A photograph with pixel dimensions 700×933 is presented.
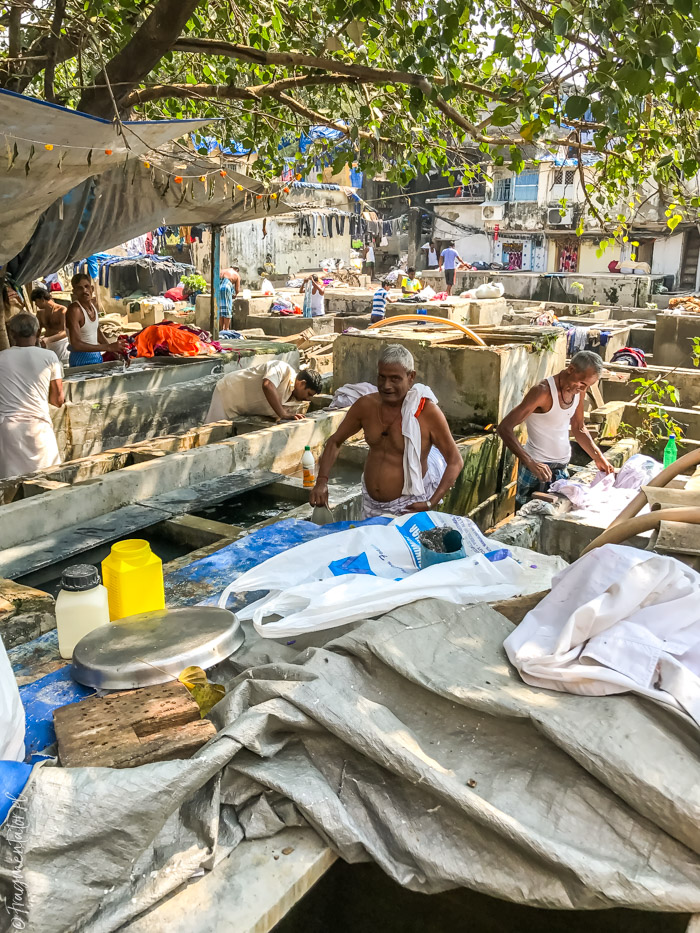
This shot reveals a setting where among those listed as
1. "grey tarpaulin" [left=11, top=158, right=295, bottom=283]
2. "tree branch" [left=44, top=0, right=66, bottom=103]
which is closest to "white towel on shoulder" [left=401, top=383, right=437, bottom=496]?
"tree branch" [left=44, top=0, right=66, bottom=103]

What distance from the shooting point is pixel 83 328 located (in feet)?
27.8

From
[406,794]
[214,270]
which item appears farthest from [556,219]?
[406,794]

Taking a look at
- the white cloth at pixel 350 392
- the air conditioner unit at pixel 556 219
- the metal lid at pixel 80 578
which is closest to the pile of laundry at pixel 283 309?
the white cloth at pixel 350 392

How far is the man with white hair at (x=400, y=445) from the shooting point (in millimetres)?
4340

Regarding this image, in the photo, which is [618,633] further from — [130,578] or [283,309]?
[283,309]

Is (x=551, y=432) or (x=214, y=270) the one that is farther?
(x=214, y=270)

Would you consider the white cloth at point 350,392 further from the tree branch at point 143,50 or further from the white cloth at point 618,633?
the white cloth at point 618,633

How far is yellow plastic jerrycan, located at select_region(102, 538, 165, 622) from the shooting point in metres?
2.34

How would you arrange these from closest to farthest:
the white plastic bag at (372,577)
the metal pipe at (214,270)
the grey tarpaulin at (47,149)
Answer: the white plastic bag at (372,577), the grey tarpaulin at (47,149), the metal pipe at (214,270)

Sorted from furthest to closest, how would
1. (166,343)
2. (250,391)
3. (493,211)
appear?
(493,211) → (166,343) → (250,391)

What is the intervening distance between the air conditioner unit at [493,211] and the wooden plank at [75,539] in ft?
118

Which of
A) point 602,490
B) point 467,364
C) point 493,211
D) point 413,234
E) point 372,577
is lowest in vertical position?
point 602,490

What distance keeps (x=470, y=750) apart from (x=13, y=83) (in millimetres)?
5977

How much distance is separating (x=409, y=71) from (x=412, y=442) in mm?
3237
